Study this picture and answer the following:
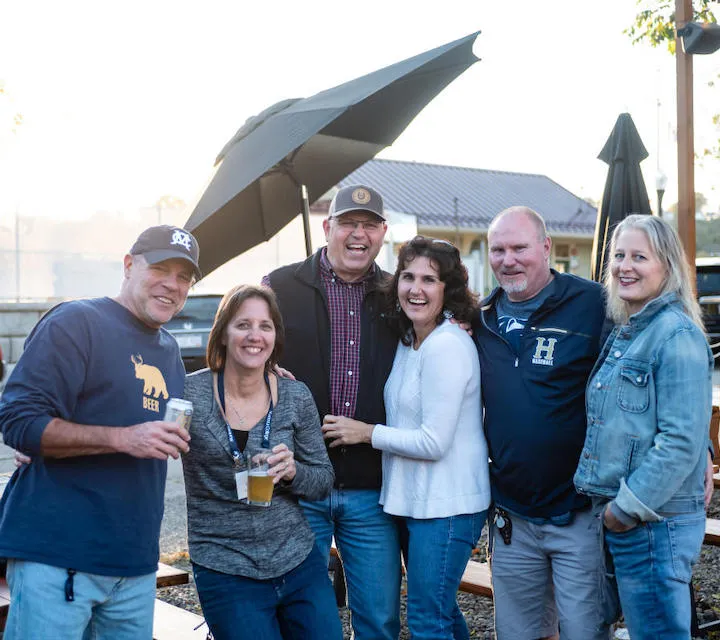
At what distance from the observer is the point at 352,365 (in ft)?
12.9

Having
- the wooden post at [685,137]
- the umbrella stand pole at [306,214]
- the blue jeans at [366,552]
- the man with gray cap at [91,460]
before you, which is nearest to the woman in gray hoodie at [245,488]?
the man with gray cap at [91,460]

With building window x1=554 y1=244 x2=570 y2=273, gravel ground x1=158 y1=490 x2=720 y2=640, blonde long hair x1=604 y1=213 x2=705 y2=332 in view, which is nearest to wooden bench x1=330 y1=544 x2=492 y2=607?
gravel ground x1=158 y1=490 x2=720 y2=640

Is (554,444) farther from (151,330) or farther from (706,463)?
(151,330)

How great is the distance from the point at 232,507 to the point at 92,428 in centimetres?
64

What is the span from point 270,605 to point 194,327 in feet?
35.3

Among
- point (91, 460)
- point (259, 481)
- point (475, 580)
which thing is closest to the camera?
point (91, 460)

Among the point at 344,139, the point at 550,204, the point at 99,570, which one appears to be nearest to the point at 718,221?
the point at 550,204

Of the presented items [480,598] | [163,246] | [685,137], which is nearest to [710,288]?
[685,137]

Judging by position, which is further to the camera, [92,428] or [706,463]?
[706,463]

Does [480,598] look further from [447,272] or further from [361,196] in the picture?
[361,196]

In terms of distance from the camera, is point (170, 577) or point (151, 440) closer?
point (151, 440)

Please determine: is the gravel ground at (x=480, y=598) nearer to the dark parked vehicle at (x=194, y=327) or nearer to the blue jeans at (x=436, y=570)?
the blue jeans at (x=436, y=570)

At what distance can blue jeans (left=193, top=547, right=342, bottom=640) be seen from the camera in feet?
10.4

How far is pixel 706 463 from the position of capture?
3277 mm
